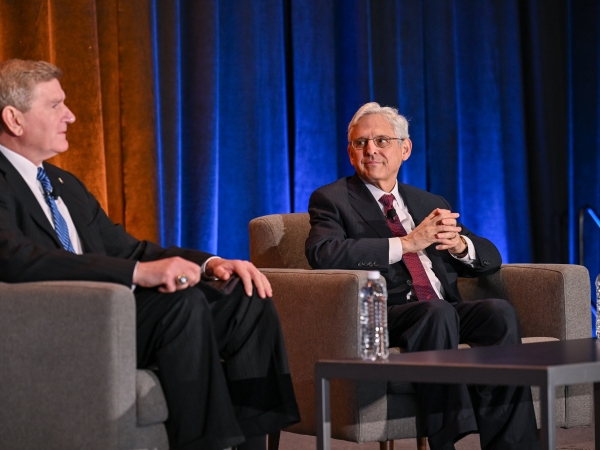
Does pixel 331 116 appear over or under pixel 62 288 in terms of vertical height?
over

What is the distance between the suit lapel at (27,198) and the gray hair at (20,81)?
176 millimetres

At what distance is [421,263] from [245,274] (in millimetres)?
911

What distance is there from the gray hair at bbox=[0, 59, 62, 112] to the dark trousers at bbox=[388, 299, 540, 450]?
1294mm

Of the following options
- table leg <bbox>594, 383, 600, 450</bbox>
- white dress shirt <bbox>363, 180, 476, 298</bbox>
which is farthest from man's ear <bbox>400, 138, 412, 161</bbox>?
table leg <bbox>594, 383, 600, 450</bbox>

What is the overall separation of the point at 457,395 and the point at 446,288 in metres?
0.64

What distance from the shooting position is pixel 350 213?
3.23 meters

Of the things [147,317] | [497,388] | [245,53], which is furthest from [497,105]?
[147,317]

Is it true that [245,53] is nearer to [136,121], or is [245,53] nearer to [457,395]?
[136,121]

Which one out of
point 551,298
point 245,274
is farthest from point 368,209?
point 245,274

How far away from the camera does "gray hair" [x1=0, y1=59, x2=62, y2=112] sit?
8.38 ft

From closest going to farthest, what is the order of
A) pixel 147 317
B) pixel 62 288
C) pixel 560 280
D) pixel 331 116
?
pixel 62 288 < pixel 147 317 < pixel 560 280 < pixel 331 116

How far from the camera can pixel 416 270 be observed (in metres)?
3.19

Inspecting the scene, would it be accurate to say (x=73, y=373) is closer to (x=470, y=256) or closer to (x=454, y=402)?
(x=454, y=402)

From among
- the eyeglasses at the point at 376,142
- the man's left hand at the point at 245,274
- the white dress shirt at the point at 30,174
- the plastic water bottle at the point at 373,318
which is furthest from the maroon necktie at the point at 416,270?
the white dress shirt at the point at 30,174
